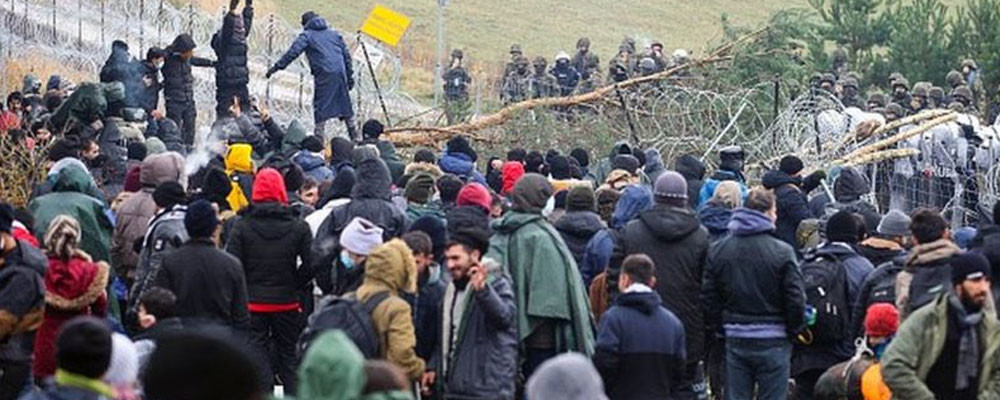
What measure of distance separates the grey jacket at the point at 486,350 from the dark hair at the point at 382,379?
13.6 feet

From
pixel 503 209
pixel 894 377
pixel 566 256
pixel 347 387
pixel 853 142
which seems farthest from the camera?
pixel 853 142

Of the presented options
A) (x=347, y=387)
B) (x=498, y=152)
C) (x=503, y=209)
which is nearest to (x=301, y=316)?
(x=503, y=209)

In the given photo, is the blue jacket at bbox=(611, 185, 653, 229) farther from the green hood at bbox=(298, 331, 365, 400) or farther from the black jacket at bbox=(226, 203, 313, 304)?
the green hood at bbox=(298, 331, 365, 400)

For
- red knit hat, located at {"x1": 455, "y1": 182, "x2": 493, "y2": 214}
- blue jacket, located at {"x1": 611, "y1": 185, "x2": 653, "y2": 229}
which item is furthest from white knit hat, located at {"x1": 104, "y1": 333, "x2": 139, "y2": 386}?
blue jacket, located at {"x1": 611, "y1": 185, "x2": 653, "y2": 229}

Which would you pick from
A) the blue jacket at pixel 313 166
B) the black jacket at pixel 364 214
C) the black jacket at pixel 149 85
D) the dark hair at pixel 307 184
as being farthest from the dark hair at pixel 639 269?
the black jacket at pixel 149 85

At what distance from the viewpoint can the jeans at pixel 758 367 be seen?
1337 centimetres

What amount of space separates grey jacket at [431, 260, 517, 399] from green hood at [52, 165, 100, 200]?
3144 mm

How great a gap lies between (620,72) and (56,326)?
18216 mm

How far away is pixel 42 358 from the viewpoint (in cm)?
1152

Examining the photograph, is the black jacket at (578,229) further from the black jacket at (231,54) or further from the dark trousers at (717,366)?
the black jacket at (231,54)

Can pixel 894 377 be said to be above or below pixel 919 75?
below

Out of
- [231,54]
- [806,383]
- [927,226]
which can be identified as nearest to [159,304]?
[927,226]

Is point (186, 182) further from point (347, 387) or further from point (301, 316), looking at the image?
point (347, 387)

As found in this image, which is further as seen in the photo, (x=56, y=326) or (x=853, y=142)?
(x=853, y=142)
